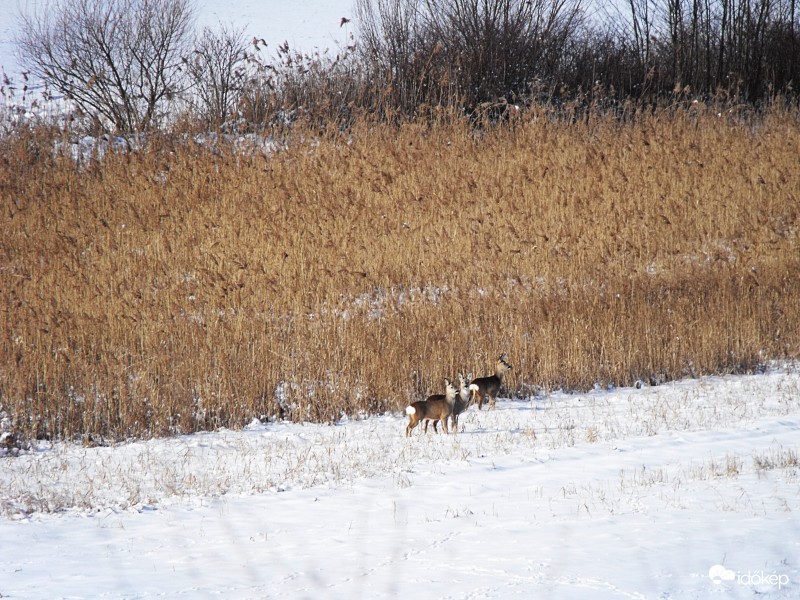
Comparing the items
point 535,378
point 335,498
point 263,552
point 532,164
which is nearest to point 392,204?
point 532,164

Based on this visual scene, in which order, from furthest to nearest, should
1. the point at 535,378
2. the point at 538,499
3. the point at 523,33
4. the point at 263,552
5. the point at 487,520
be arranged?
the point at 523,33 → the point at 535,378 → the point at 538,499 → the point at 487,520 → the point at 263,552

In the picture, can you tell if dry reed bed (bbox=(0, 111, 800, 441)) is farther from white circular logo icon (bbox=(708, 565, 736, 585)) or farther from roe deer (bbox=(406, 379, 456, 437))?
white circular logo icon (bbox=(708, 565, 736, 585))

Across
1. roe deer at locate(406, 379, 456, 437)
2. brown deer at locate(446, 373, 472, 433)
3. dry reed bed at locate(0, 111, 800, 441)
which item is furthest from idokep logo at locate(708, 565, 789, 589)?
dry reed bed at locate(0, 111, 800, 441)

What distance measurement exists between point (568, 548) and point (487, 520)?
706 millimetres

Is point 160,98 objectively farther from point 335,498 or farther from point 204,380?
point 335,498

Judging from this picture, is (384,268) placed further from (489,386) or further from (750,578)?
(750,578)

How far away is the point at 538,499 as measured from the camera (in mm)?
5199

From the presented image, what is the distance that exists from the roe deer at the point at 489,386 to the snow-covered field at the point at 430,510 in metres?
0.22

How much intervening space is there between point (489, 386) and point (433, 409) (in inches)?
49.1

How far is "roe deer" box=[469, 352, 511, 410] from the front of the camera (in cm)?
776

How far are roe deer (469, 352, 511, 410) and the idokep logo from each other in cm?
380

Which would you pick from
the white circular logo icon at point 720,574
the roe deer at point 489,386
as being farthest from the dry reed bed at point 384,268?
the white circular logo icon at point 720,574

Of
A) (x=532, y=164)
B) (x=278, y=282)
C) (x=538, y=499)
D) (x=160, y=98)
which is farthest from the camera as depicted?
(x=160, y=98)

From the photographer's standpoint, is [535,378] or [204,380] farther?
[535,378]
